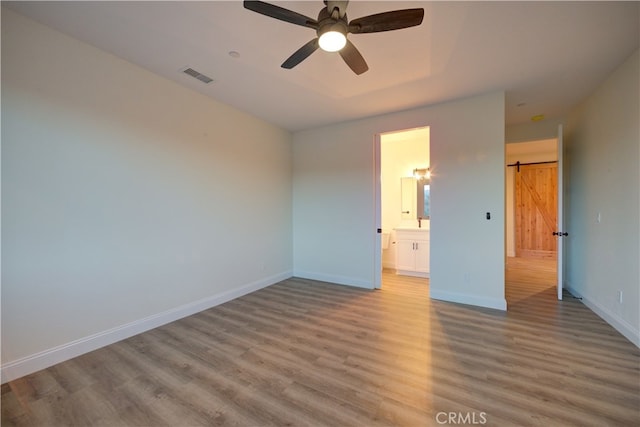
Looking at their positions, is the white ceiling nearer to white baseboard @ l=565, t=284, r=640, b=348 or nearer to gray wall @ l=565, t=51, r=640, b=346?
gray wall @ l=565, t=51, r=640, b=346

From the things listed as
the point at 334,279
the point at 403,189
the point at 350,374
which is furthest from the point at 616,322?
the point at 403,189

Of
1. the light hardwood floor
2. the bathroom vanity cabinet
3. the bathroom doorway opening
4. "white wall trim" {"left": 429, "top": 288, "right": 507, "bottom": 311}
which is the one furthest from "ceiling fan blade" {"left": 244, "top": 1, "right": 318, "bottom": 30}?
the bathroom vanity cabinet

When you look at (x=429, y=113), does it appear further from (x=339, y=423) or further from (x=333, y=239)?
(x=339, y=423)

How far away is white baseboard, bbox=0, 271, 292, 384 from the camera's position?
1.99 m

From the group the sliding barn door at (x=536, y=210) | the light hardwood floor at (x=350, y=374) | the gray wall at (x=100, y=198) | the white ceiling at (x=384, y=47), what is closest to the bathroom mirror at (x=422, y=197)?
the white ceiling at (x=384, y=47)

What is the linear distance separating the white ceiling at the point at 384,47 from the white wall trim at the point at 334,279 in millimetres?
2752

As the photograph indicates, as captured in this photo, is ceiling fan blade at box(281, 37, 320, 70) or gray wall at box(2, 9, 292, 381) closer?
ceiling fan blade at box(281, 37, 320, 70)

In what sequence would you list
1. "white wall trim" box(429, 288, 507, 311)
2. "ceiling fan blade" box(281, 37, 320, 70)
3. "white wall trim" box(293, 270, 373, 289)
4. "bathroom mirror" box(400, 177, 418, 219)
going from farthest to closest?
1. "bathroom mirror" box(400, 177, 418, 219)
2. "white wall trim" box(293, 270, 373, 289)
3. "white wall trim" box(429, 288, 507, 311)
4. "ceiling fan blade" box(281, 37, 320, 70)

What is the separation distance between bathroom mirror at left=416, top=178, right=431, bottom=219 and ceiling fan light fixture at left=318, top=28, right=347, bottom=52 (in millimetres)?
4109

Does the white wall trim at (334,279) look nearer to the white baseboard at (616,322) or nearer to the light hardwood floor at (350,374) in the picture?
the light hardwood floor at (350,374)

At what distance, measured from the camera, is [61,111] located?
Result: 7.21 ft

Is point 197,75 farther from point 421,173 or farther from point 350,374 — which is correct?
point 421,173

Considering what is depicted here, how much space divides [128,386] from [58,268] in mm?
1157

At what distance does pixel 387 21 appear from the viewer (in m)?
1.67
